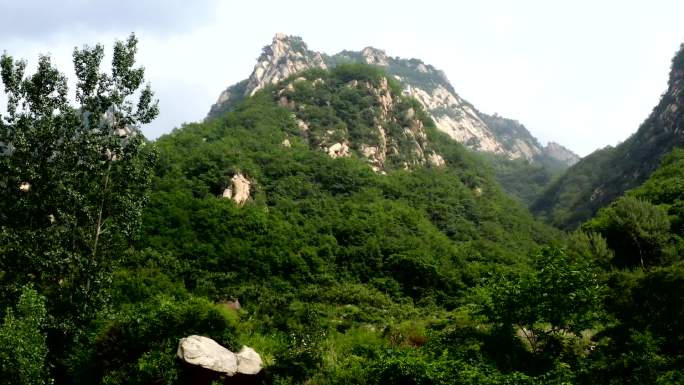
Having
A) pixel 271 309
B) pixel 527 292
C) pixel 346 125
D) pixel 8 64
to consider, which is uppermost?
pixel 346 125

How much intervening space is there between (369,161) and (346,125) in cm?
942

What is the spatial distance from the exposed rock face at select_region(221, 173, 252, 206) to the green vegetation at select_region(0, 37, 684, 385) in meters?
0.74

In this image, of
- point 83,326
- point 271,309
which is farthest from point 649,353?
point 271,309

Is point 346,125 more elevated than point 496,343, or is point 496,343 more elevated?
point 346,125

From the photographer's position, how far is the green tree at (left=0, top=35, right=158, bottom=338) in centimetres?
2542

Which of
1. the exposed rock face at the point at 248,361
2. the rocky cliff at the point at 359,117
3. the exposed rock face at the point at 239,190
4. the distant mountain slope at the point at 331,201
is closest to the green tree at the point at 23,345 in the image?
the exposed rock face at the point at 248,361

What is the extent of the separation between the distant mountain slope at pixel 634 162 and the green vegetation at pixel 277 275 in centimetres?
2337

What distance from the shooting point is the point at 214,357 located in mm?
25531

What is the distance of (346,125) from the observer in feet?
296

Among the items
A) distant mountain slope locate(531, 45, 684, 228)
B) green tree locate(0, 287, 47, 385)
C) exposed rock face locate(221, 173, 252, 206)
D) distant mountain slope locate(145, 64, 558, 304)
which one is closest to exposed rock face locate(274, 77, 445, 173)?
distant mountain slope locate(145, 64, 558, 304)

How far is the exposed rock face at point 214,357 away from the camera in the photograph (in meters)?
25.2

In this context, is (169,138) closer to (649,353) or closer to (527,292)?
(527,292)

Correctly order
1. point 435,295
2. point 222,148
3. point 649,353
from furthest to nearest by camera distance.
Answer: point 222,148
point 435,295
point 649,353

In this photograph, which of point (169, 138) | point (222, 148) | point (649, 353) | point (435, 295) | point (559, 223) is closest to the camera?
point (649, 353)
